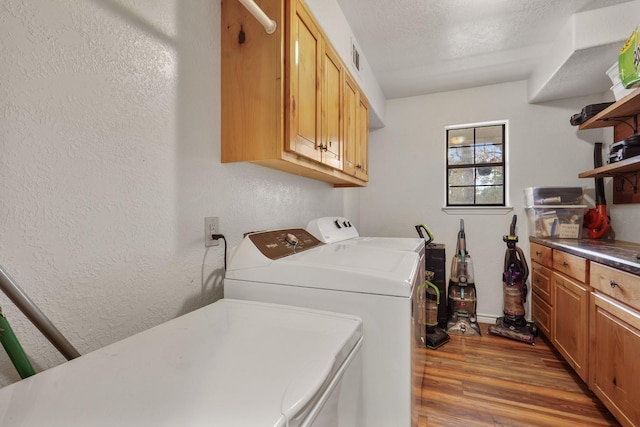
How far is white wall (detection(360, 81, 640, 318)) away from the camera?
286 centimetres

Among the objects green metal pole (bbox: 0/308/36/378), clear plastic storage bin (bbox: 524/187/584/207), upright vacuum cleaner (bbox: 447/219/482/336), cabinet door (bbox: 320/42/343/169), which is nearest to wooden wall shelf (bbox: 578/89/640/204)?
clear plastic storage bin (bbox: 524/187/584/207)

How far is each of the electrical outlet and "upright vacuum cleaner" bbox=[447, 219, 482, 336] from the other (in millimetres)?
2495

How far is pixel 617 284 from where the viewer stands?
4.91ft

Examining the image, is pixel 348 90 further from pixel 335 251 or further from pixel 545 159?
pixel 545 159

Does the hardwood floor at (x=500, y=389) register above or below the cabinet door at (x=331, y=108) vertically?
below

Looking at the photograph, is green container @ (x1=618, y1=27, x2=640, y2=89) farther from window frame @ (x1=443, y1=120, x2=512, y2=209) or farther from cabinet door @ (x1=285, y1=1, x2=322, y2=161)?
cabinet door @ (x1=285, y1=1, x2=322, y2=161)

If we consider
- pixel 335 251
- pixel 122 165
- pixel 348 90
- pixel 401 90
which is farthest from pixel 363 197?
pixel 122 165

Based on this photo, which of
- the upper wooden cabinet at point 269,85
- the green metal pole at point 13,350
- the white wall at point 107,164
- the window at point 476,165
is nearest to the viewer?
the green metal pole at point 13,350

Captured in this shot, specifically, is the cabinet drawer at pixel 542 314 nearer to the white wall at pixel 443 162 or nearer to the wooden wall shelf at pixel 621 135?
the white wall at pixel 443 162

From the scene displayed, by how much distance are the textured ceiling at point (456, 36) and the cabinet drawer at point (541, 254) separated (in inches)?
65.8

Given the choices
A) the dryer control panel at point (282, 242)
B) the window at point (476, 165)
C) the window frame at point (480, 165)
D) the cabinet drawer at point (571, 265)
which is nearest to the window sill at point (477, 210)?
the window frame at point (480, 165)

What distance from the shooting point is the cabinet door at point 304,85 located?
51.1 inches

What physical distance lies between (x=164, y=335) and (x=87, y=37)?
904 millimetres

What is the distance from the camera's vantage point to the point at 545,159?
291 cm
